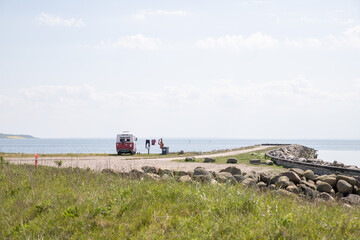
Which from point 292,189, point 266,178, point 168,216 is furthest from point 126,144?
point 168,216

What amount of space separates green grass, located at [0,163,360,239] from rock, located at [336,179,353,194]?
21.9ft

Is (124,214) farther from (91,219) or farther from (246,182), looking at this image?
(246,182)

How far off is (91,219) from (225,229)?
8.29ft

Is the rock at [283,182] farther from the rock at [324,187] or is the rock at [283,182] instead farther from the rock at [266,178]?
the rock at [324,187]

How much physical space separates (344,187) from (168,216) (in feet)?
31.4

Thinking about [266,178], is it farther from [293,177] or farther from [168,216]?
[168,216]

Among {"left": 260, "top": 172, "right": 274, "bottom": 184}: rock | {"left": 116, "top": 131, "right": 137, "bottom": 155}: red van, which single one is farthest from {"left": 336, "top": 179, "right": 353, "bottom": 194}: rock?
{"left": 116, "top": 131, "right": 137, "bottom": 155}: red van

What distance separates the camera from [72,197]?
24.4 ft

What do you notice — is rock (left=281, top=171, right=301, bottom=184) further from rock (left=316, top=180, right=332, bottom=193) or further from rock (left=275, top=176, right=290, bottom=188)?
rock (left=316, top=180, right=332, bottom=193)

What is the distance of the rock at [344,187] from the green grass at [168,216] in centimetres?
669

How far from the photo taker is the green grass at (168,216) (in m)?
5.09

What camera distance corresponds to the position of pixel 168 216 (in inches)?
231

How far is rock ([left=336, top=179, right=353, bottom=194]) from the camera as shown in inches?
504

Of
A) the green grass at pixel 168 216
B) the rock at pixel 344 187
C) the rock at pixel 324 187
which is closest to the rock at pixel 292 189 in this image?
the rock at pixel 324 187
